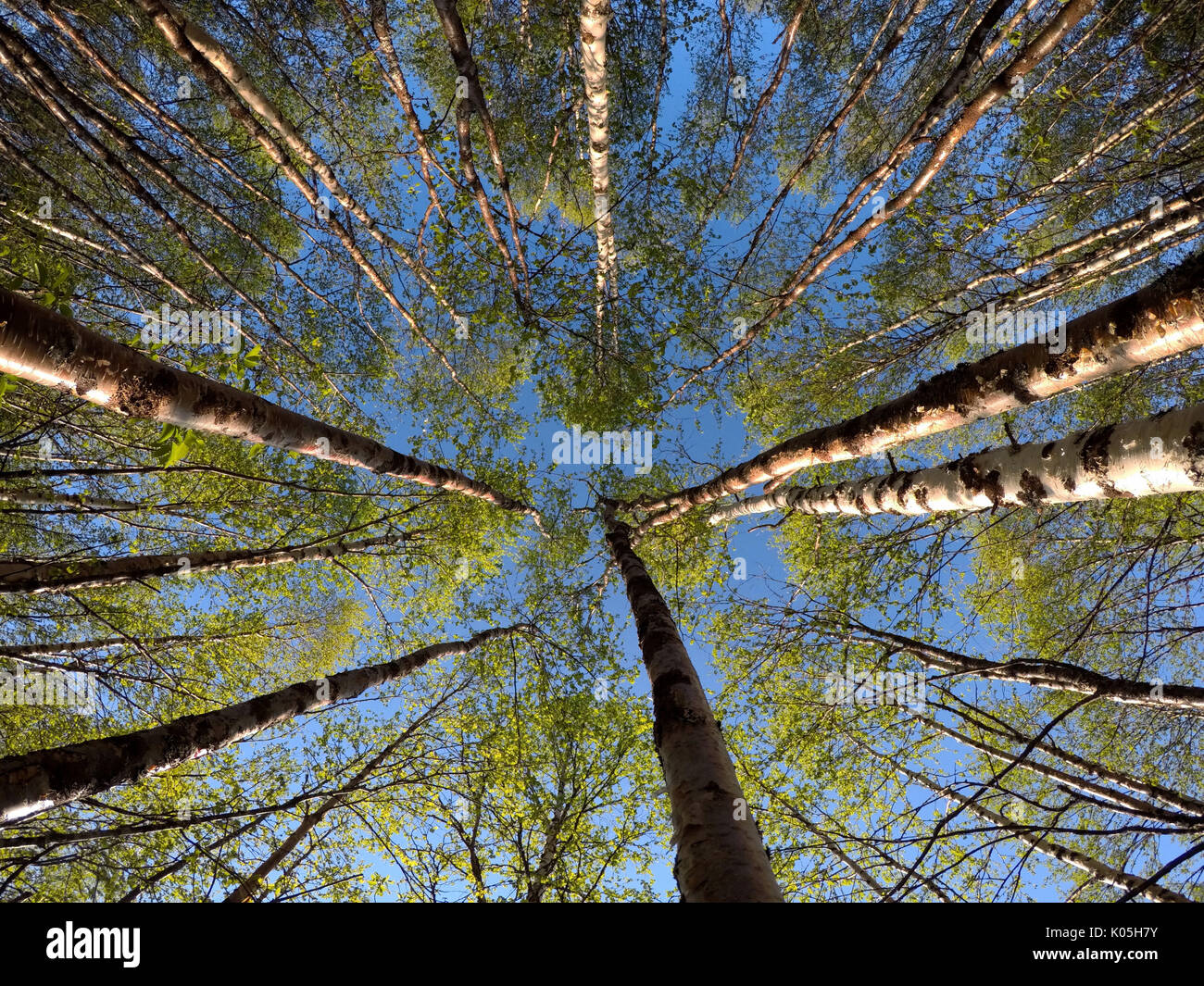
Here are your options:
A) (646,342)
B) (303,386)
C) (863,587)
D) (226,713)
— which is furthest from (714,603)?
(303,386)

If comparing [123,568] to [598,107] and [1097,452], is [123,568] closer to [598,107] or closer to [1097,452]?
[598,107]

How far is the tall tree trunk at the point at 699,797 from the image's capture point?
166cm

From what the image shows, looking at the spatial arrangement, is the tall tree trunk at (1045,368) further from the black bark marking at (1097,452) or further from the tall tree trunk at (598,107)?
the tall tree trunk at (598,107)

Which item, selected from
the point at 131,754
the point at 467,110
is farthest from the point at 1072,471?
the point at 131,754

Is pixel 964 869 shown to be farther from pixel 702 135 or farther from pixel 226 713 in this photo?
pixel 702 135

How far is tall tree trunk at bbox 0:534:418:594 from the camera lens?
288 cm

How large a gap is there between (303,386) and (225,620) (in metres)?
3.73

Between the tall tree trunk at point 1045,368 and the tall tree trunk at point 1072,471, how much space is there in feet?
0.89

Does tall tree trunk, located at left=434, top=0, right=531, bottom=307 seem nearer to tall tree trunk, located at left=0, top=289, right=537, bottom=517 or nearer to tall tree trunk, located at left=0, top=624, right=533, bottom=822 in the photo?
tall tree trunk, located at left=0, top=289, right=537, bottom=517

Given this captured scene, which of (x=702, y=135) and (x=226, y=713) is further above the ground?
(x=702, y=135)

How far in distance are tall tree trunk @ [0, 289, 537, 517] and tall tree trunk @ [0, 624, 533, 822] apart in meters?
1.50

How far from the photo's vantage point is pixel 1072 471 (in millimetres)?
2318

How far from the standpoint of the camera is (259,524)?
6289mm

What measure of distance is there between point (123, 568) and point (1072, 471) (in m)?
6.89
